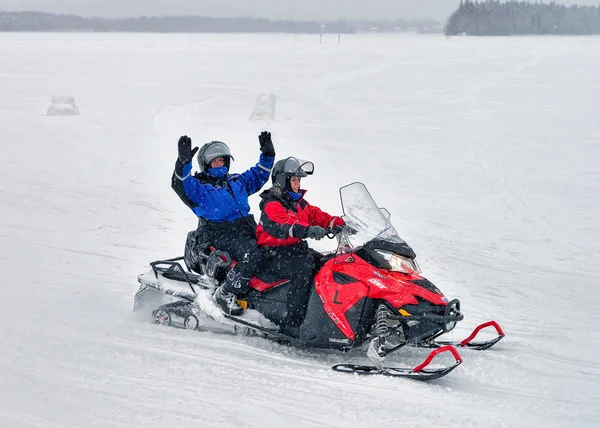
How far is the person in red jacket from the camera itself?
5.27 m

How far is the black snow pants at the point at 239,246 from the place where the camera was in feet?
17.7

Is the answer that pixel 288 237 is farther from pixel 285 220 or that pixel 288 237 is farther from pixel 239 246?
pixel 239 246

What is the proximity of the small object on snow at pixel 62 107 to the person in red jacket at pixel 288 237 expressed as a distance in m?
14.2

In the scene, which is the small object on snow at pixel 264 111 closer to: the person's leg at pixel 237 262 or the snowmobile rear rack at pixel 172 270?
the snowmobile rear rack at pixel 172 270

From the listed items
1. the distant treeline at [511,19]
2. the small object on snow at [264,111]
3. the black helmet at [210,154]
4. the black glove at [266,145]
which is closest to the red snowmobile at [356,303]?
the black helmet at [210,154]

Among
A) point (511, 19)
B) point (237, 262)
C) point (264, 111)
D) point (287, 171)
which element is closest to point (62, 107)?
point (264, 111)

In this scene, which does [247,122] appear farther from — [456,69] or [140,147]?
[456,69]

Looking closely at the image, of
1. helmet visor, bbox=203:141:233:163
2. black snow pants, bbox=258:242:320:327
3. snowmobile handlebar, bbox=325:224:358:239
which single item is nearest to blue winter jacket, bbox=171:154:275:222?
helmet visor, bbox=203:141:233:163

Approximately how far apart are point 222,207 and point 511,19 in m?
114

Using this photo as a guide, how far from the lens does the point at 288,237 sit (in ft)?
17.3

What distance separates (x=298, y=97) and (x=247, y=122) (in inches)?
229

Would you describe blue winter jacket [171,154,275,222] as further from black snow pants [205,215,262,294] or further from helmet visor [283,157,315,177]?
helmet visor [283,157,315,177]

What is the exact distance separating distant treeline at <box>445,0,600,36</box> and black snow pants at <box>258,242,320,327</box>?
365ft

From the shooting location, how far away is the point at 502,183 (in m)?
12.6
